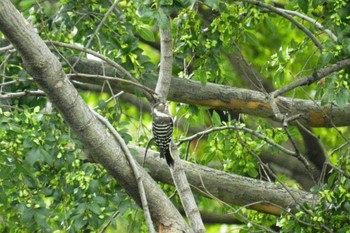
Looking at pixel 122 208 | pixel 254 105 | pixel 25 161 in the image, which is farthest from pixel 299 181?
pixel 25 161

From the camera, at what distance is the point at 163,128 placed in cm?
557

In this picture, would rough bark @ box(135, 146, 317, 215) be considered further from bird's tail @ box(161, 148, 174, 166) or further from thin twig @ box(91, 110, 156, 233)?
thin twig @ box(91, 110, 156, 233)

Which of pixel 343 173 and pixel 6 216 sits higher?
pixel 343 173

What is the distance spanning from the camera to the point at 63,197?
6152 millimetres

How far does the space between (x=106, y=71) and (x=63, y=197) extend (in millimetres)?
1046

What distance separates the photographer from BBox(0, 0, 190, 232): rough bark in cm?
460

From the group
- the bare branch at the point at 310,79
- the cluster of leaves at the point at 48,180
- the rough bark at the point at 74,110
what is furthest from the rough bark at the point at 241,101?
the rough bark at the point at 74,110

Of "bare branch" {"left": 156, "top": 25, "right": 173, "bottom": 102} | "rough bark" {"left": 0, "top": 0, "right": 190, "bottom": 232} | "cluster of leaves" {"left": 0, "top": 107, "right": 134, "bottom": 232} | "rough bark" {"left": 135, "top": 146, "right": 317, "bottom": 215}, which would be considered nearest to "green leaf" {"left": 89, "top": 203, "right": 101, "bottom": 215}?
"cluster of leaves" {"left": 0, "top": 107, "right": 134, "bottom": 232}

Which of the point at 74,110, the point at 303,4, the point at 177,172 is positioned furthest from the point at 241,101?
the point at 74,110

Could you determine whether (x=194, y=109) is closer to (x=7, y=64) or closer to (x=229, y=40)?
(x=229, y=40)

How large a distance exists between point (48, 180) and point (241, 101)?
1.56m

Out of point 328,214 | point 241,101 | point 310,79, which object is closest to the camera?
point 328,214

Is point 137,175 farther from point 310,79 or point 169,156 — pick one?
point 310,79

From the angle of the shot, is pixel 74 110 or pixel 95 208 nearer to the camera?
pixel 74 110
